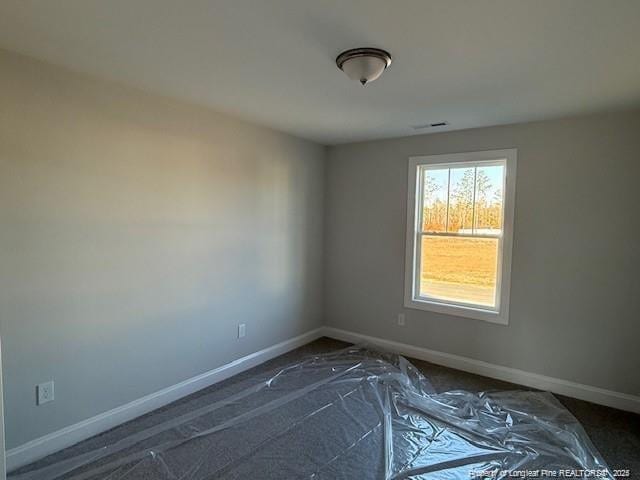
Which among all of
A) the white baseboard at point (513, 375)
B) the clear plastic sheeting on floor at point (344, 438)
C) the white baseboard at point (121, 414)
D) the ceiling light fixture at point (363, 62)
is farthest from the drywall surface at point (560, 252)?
the ceiling light fixture at point (363, 62)

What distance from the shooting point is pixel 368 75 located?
199cm

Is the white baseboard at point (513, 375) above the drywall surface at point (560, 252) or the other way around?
the other way around

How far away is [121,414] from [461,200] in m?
3.49

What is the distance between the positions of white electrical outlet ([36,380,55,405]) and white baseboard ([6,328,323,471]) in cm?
22

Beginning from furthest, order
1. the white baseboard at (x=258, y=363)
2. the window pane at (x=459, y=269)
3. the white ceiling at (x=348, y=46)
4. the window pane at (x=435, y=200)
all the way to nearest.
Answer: the window pane at (x=435, y=200) → the window pane at (x=459, y=269) → the white baseboard at (x=258, y=363) → the white ceiling at (x=348, y=46)

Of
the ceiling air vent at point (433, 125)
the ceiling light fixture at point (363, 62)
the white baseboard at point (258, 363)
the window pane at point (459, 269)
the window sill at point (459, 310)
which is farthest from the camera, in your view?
the window pane at point (459, 269)

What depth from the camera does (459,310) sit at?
11.9 ft

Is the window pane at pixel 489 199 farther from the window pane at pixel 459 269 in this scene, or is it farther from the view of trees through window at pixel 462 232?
the window pane at pixel 459 269

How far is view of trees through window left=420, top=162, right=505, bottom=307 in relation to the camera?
137 inches

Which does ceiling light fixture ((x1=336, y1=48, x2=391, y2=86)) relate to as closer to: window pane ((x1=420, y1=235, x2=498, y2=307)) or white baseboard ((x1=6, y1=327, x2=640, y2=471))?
window pane ((x1=420, y1=235, x2=498, y2=307))

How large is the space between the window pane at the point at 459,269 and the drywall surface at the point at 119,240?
→ 1703 mm

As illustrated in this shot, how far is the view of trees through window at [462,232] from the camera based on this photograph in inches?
137

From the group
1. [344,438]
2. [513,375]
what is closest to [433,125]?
[513,375]

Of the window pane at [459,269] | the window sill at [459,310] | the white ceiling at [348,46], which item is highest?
the white ceiling at [348,46]
